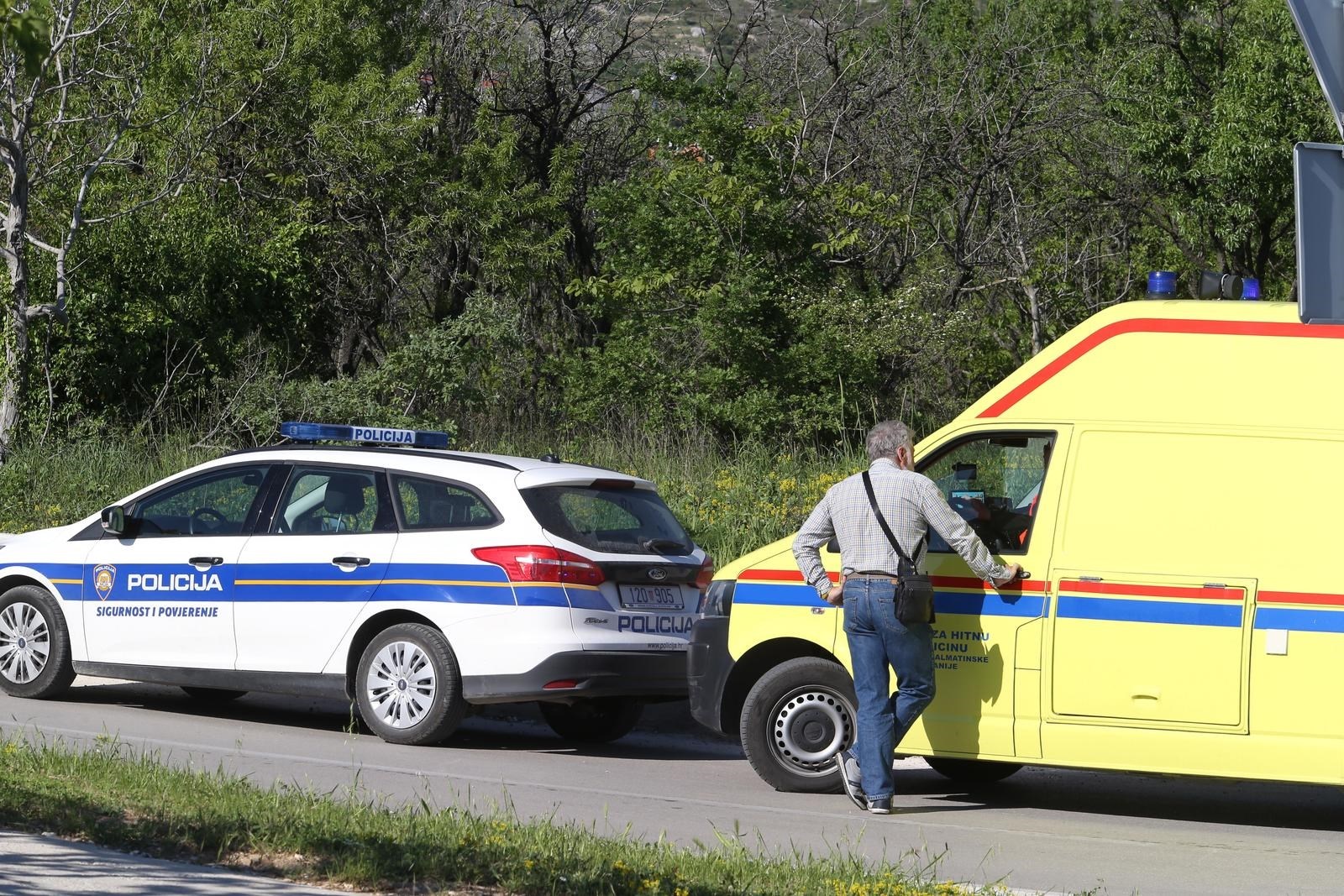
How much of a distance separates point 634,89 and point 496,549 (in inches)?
724

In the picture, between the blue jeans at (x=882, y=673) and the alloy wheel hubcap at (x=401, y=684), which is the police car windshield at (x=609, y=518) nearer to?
the alloy wheel hubcap at (x=401, y=684)

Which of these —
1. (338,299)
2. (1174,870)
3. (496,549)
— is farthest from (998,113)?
(1174,870)

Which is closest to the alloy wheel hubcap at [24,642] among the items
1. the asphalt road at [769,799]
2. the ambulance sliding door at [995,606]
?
the asphalt road at [769,799]

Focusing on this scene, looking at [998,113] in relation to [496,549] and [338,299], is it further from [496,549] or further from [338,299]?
[496,549]

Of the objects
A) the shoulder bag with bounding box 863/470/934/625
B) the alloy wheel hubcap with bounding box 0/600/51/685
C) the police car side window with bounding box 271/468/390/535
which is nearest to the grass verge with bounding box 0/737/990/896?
the shoulder bag with bounding box 863/470/934/625

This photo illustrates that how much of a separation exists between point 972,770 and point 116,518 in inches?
218

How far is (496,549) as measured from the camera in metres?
9.04

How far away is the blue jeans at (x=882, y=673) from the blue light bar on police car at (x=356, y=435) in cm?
375

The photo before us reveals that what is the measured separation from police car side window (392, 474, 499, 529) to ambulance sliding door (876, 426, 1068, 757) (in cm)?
267

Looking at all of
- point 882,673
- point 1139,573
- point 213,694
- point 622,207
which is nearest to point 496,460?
point 882,673

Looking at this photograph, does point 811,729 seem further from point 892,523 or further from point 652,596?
point 652,596

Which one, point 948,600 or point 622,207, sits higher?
point 622,207

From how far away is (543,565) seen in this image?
8.93 metres

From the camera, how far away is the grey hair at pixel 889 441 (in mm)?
7805
